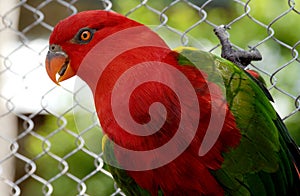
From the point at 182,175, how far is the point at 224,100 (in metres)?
0.16

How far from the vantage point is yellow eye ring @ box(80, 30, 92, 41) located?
44.5 inches

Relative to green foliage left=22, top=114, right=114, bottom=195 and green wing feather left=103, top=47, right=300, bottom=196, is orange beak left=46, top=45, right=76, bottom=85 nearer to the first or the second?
green wing feather left=103, top=47, right=300, bottom=196

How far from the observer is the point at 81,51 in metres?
1.13

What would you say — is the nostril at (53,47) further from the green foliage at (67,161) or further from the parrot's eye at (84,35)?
the green foliage at (67,161)

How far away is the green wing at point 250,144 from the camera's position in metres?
1.10

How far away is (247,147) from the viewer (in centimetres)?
110

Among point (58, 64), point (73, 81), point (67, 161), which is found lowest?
point (67, 161)

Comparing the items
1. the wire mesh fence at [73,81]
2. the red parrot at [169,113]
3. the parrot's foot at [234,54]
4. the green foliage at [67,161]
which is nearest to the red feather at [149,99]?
the red parrot at [169,113]

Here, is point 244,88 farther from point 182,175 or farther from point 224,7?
point 224,7

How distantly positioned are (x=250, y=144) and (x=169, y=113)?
7.1 inches

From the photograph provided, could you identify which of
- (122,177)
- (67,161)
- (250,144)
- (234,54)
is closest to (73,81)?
(67,161)

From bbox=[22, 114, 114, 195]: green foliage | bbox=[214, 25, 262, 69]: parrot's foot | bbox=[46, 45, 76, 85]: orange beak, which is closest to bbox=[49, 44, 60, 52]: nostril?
bbox=[46, 45, 76, 85]: orange beak

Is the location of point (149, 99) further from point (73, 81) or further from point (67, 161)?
point (67, 161)

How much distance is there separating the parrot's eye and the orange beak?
44 mm
